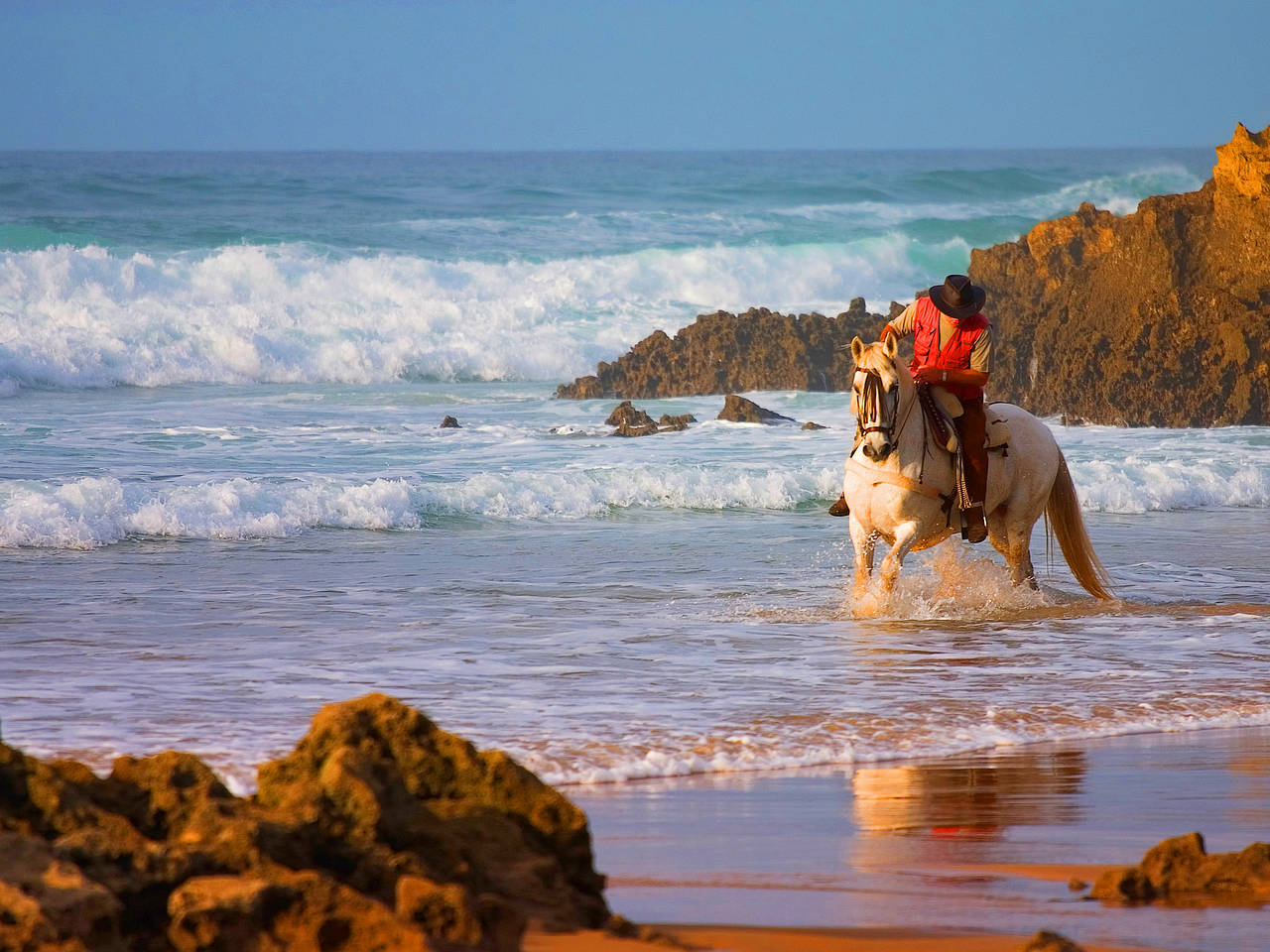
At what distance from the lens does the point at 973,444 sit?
30.7ft

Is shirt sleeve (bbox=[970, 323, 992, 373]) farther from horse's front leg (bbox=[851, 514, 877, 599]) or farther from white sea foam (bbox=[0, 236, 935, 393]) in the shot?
white sea foam (bbox=[0, 236, 935, 393])

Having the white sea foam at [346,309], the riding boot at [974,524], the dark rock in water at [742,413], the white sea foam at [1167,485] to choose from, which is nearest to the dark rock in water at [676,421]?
the dark rock in water at [742,413]

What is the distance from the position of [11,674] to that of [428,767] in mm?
4477

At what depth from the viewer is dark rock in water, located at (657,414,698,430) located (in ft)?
61.9

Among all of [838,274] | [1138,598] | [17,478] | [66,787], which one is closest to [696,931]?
[66,787]

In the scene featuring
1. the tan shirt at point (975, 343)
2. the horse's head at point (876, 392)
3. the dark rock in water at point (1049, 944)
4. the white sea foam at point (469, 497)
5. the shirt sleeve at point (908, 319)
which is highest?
the shirt sleeve at point (908, 319)

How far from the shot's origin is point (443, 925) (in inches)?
117

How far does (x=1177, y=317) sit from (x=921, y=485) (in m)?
10.9

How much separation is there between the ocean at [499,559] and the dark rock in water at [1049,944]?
2599 mm

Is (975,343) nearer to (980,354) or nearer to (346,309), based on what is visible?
(980,354)

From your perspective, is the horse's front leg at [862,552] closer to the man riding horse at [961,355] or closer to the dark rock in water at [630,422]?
the man riding horse at [961,355]

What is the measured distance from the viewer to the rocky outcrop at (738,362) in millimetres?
22391

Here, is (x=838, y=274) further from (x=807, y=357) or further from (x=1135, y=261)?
(x=1135, y=261)

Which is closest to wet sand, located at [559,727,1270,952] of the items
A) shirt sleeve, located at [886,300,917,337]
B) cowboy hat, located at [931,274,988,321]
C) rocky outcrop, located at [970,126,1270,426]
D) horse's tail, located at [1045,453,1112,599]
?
cowboy hat, located at [931,274,988,321]
